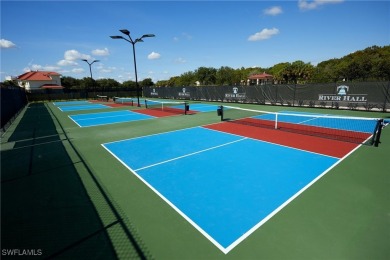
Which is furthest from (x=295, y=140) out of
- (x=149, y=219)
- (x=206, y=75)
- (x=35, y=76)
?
(x=35, y=76)

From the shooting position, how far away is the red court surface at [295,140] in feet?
29.5

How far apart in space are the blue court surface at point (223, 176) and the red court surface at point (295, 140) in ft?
2.18

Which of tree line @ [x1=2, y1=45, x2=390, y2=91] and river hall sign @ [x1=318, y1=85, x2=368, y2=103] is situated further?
tree line @ [x1=2, y1=45, x2=390, y2=91]

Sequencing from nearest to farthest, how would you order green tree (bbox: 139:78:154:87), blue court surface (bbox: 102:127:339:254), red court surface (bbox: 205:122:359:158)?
blue court surface (bbox: 102:127:339:254), red court surface (bbox: 205:122:359:158), green tree (bbox: 139:78:154:87)

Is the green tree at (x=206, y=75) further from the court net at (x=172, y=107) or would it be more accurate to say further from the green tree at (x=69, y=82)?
the court net at (x=172, y=107)

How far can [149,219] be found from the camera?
15.4 ft

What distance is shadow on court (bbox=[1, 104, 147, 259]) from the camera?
393cm

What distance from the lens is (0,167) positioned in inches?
312

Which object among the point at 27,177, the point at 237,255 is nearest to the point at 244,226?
the point at 237,255

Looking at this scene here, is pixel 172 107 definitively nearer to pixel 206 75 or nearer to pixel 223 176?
pixel 223 176

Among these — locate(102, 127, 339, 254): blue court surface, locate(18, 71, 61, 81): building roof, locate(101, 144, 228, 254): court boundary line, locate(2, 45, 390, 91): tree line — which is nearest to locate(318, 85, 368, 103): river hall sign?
locate(2, 45, 390, 91): tree line

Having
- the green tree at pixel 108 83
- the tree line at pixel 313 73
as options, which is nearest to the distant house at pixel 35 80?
the tree line at pixel 313 73

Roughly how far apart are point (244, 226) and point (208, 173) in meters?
Result: 2.63

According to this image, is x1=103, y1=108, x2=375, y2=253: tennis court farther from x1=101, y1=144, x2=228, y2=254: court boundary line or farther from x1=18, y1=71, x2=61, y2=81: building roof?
x1=18, y1=71, x2=61, y2=81: building roof
